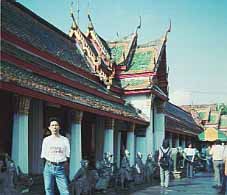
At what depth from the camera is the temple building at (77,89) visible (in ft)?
30.6

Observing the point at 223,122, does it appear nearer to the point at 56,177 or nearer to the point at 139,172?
the point at 139,172

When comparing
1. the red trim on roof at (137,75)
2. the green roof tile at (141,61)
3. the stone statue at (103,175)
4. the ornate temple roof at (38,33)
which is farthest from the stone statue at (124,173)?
the green roof tile at (141,61)

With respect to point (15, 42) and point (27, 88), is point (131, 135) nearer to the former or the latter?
point (15, 42)

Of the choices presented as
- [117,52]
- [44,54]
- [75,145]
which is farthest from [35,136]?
[117,52]

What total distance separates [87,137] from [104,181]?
5.06 m

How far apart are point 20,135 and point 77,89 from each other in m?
4.22

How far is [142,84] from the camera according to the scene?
18.3 meters

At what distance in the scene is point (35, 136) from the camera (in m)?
11.6

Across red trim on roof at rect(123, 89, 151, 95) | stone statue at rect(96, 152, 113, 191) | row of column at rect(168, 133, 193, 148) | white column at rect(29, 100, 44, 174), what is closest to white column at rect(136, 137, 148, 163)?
red trim on roof at rect(123, 89, 151, 95)

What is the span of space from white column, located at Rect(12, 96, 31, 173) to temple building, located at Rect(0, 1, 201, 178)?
2cm

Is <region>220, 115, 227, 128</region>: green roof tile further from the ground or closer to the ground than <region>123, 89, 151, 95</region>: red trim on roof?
closer to the ground

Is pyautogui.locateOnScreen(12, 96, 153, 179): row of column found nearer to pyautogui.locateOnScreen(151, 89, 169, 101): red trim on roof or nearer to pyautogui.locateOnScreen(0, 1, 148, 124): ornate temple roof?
pyautogui.locateOnScreen(0, 1, 148, 124): ornate temple roof

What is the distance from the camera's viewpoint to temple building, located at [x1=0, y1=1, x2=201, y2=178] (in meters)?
9.34

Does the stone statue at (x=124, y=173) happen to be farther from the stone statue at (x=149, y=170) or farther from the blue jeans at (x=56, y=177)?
the blue jeans at (x=56, y=177)
